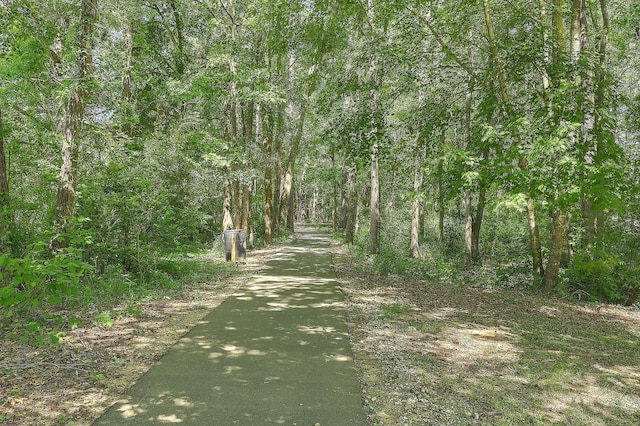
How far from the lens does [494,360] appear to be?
5516 mm

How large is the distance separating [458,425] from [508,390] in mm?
1234

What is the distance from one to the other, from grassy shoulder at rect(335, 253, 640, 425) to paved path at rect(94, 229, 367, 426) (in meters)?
0.36

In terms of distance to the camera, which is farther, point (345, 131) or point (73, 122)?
point (345, 131)

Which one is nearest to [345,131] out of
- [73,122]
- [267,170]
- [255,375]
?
[73,122]

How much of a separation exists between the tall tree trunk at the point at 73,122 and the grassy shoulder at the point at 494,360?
6.47 meters

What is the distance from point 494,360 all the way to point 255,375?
3.37 m

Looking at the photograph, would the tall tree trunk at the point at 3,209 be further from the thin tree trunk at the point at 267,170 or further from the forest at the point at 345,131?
the thin tree trunk at the point at 267,170

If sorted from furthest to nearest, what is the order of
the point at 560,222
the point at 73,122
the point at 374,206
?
the point at 374,206 → the point at 560,222 → the point at 73,122

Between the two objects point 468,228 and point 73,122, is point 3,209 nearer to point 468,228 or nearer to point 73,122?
point 73,122

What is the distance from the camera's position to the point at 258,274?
1227cm

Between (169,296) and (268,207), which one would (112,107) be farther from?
(268,207)

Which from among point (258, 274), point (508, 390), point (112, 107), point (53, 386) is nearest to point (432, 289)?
point (258, 274)

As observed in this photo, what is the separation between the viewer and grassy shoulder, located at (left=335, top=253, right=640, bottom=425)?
406 cm

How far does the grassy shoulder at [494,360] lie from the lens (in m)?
4.06
